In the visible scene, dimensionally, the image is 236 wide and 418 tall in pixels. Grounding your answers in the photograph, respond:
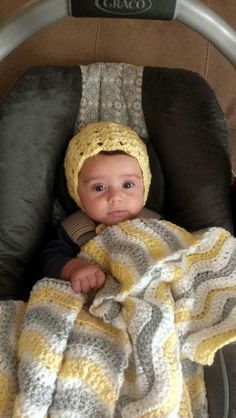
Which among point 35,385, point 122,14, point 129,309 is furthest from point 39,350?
point 122,14

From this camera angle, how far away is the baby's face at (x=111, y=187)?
133 cm

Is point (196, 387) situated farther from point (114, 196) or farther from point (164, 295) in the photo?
point (114, 196)

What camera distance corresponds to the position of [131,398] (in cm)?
107

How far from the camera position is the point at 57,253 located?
135cm

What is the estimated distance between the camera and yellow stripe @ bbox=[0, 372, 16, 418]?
1054mm

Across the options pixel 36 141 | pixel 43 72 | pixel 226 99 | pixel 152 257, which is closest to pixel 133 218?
pixel 152 257

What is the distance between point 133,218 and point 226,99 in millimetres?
594

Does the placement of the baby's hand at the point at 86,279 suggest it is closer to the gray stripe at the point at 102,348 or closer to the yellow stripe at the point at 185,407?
the gray stripe at the point at 102,348

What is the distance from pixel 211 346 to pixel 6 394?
0.38 m

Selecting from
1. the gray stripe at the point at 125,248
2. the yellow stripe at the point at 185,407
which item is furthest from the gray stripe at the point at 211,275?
the yellow stripe at the point at 185,407

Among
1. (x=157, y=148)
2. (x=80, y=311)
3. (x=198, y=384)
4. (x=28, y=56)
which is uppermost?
(x=28, y=56)

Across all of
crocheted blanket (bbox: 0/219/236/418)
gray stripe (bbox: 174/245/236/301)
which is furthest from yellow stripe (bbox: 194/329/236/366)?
gray stripe (bbox: 174/245/236/301)

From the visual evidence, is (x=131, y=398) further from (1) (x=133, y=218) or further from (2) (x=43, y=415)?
(1) (x=133, y=218)

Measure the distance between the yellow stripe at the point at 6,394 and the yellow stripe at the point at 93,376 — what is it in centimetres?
10
